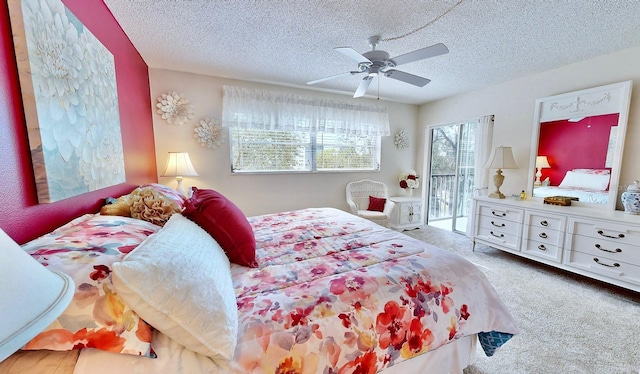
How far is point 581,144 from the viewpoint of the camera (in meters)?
2.67

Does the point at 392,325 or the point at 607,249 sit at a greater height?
the point at 392,325

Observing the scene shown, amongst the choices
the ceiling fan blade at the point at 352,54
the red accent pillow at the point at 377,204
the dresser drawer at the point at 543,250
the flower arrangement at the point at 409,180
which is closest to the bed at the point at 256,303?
the ceiling fan blade at the point at 352,54

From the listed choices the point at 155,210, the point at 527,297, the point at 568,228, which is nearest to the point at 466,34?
the point at 568,228

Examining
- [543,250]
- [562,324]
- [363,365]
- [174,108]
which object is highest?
[174,108]

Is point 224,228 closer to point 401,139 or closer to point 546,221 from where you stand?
point 546,221

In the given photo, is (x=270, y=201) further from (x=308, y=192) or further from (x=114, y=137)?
(x=114, y=137)

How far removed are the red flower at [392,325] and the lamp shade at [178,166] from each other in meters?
2.68

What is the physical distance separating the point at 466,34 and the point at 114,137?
9.73ft

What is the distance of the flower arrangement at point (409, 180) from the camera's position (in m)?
4.47

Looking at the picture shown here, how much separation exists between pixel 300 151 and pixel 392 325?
10.0 ft

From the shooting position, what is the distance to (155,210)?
138cm

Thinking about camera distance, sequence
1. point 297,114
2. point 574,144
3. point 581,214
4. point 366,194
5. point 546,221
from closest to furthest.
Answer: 1. point 581,214
2. point 546,221
3. point 574,144
4. point 297,114
5. point 366,194

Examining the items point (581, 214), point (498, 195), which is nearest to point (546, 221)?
point (581, 214)

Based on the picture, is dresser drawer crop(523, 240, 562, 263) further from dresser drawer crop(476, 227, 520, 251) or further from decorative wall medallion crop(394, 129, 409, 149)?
decorative wall medallion crop(394, 129, 409, 149)
